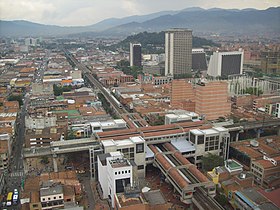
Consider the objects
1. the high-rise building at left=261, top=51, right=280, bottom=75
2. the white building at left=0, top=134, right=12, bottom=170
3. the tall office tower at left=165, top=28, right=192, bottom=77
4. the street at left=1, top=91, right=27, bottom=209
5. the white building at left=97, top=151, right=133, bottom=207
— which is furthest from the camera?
the tall office tower at left=165, top=28, right=192, bottom=77

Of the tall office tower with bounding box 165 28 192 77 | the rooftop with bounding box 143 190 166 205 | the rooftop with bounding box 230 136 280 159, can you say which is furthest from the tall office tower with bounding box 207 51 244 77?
the rooftop with bounding box 143 190 166 205

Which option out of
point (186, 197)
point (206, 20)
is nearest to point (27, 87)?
point (186, 197)

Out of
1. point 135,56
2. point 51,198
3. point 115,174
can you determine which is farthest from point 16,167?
point 135,56

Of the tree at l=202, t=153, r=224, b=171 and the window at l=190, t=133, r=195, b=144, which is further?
the window at l=190, t=133, r=195, b=144

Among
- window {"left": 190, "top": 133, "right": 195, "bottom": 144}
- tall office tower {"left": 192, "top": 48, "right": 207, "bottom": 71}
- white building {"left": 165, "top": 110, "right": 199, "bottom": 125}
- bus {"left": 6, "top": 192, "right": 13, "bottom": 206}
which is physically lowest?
bus {"left": 6, "top": 192, "right": 13, "bottom": 206}

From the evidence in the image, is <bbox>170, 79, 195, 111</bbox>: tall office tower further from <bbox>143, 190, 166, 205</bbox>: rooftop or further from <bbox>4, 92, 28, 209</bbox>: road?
<bbox>143, 190, 166, 205</bbox>: rooftop

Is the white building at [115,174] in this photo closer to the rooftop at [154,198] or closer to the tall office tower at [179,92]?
the rooftop at [154,198]

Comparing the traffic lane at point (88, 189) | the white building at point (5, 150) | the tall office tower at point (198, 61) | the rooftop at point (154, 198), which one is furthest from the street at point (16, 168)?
the tall office tower at point (198, 61)
